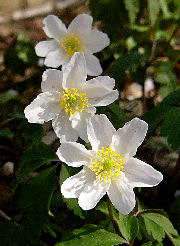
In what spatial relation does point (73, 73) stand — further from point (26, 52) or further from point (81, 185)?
point (26, 52)

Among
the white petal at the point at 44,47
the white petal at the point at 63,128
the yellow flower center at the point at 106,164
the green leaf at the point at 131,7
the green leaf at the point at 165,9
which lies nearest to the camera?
the yellow flower center at the point at 106,164

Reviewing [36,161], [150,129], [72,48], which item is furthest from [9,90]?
[150,129]

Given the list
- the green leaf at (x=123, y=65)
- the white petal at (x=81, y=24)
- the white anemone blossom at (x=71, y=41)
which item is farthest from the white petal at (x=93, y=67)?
the white petal at (x=81, y=24)

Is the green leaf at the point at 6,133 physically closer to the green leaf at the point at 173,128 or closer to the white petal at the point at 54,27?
the white petal at the point at 54,27

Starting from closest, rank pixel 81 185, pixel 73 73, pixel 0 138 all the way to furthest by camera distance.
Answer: pixel 81 185
pixel 73 73
pixel 0 138

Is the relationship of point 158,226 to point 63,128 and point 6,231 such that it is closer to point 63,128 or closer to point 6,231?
point 63,128

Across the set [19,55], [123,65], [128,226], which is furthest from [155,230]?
[19,55]
